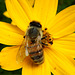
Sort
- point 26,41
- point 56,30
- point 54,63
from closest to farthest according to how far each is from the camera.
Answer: point 26,41
point 54,63
point 56,30

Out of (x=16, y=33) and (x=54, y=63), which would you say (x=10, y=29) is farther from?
(x=54, y=63)

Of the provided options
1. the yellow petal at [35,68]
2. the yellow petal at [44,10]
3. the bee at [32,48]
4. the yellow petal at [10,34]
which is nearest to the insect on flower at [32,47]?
the bee at [32,48]

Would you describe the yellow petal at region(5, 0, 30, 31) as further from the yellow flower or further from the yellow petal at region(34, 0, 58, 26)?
the yellow petal at region(34, 0, 58, 26)

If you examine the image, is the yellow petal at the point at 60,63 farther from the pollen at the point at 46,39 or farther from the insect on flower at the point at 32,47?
the insect on flower at the point at 32,47

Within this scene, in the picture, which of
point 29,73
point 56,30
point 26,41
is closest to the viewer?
point 26,41

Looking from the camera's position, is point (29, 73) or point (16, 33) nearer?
point (29, 73)

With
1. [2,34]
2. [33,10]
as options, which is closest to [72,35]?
[33,10]
